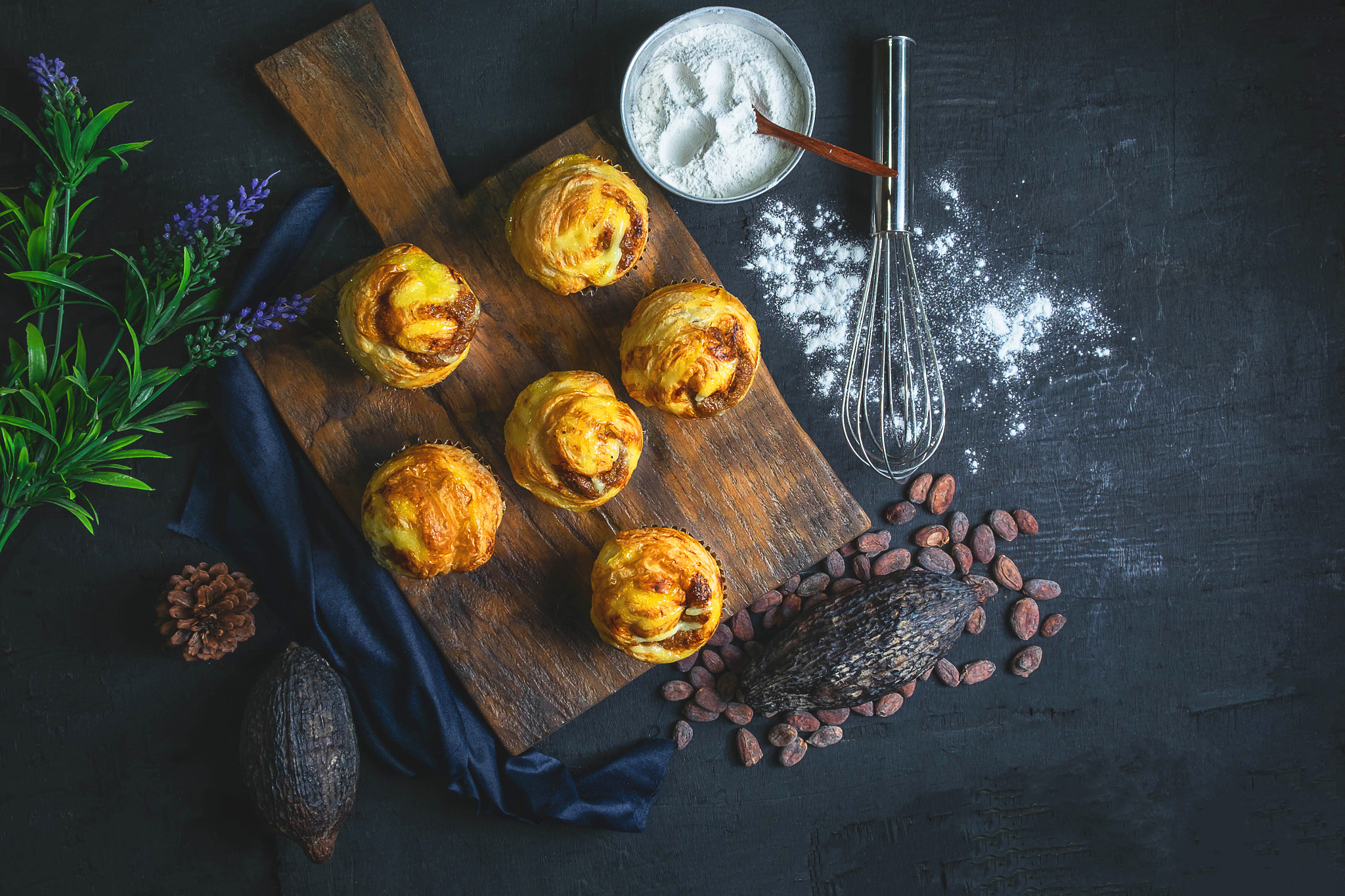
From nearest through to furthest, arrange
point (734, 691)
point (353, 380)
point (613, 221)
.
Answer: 1. point (613, 221)
2. point (353, 380)
3. point (734, 691)

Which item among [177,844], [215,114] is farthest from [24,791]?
[215,114]

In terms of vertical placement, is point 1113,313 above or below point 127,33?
below

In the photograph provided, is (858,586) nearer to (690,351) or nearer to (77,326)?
(690,351)

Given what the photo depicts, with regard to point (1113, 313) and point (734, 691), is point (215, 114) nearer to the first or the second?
point (734, 691)

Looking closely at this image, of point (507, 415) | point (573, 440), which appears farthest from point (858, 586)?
point (507, 415)

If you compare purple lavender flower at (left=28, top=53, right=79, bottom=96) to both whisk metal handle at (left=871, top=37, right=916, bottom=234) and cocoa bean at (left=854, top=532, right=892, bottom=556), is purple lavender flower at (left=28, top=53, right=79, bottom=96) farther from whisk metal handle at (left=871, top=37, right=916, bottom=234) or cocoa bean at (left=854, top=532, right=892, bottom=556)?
cocoa bean at (left=854, top=532, right=892, bottom=556)

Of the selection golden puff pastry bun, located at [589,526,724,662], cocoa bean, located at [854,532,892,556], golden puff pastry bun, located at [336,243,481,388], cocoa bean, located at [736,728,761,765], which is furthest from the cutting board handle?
cocoa bean, located at [736,728,761,765]

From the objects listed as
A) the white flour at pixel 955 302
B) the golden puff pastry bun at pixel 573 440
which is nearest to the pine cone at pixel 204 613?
the golden puff pastry bun at pixel 573 440

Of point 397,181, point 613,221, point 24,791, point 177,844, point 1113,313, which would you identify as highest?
point 397,181
